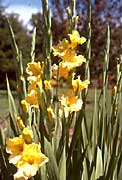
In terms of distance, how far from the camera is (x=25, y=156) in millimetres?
1460

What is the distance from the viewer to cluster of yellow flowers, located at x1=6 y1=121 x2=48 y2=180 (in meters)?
1.41

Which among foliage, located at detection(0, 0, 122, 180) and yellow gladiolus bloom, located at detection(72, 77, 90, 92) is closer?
foliage, located at detection(0, 0, 122, 180)

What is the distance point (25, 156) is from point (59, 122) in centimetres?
70

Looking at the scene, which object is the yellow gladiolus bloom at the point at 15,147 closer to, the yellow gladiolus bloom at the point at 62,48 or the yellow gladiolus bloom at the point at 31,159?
the yellow gladiolus bloom at the point at 31,159

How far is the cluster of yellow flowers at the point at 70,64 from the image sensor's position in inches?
67.4

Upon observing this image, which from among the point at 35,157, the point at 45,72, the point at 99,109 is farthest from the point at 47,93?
the point at 99,109

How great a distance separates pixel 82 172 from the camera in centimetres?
209

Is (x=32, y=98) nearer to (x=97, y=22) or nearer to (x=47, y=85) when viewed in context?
(x=47, y=85)

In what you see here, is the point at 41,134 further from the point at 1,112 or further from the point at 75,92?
the point at 1,112

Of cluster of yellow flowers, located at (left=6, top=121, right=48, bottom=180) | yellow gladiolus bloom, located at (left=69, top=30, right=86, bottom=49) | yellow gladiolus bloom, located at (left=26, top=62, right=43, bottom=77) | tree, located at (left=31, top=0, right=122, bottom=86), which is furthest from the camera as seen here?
tree, located at (left=31, top=0, right=122, bottom=86)

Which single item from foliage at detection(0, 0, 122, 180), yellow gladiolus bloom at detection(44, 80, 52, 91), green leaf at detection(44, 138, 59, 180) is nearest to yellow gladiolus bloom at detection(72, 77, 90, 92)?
foliage at detection(0, 0, 122, 180)

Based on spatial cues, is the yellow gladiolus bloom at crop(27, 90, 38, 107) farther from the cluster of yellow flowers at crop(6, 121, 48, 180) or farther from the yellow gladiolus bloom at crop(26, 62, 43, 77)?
the cluster of yellow flowers at crop(6, 121, 48, 180)

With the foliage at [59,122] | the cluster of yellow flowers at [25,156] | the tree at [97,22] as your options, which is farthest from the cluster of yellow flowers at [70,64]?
the tree at [97,22]

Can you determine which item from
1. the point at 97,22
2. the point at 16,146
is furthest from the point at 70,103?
the point at 97,22
